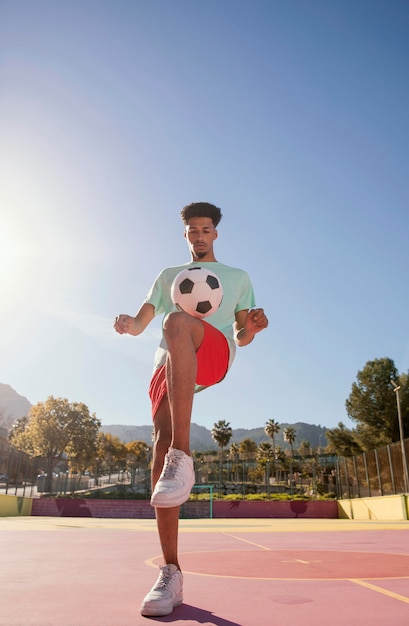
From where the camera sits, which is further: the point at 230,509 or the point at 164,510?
the point at 230,509

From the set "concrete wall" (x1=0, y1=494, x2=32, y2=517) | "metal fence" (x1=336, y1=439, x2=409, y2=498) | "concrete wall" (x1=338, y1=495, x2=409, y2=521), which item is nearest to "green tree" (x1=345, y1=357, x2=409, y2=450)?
"metal fence" (x1=336, y1=439, x2=409, y2=498)

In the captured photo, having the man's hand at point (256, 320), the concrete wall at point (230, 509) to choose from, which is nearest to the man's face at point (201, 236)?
Answer: the man's hand at point (256, 320)

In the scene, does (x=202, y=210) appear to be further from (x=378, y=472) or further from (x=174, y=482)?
(x=378, y=472)

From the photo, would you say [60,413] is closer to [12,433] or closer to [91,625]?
[12,433]

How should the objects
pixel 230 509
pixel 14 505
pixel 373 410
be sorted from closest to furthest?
pixel 14 505, pixel 230 509, pixel 373 410

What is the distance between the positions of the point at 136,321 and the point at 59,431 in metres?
46.5

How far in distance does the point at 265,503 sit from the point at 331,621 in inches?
1083

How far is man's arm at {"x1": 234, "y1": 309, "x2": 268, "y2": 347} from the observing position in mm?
2605

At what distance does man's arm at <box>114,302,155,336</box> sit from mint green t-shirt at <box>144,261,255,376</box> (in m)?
0.04

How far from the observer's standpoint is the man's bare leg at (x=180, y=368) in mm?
2162

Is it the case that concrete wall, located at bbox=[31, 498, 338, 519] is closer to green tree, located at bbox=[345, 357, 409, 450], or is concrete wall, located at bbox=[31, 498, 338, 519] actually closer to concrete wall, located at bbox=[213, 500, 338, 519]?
concrete wall, located at bbox=[213, 500, 338, 519]

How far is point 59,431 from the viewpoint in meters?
45.8

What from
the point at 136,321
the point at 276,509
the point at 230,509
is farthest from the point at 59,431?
the point at 136,321

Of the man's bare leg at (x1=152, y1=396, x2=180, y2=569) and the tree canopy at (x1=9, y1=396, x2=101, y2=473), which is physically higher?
the tree canopy at (x1=9, y1=396, x2=101, y2=473)
